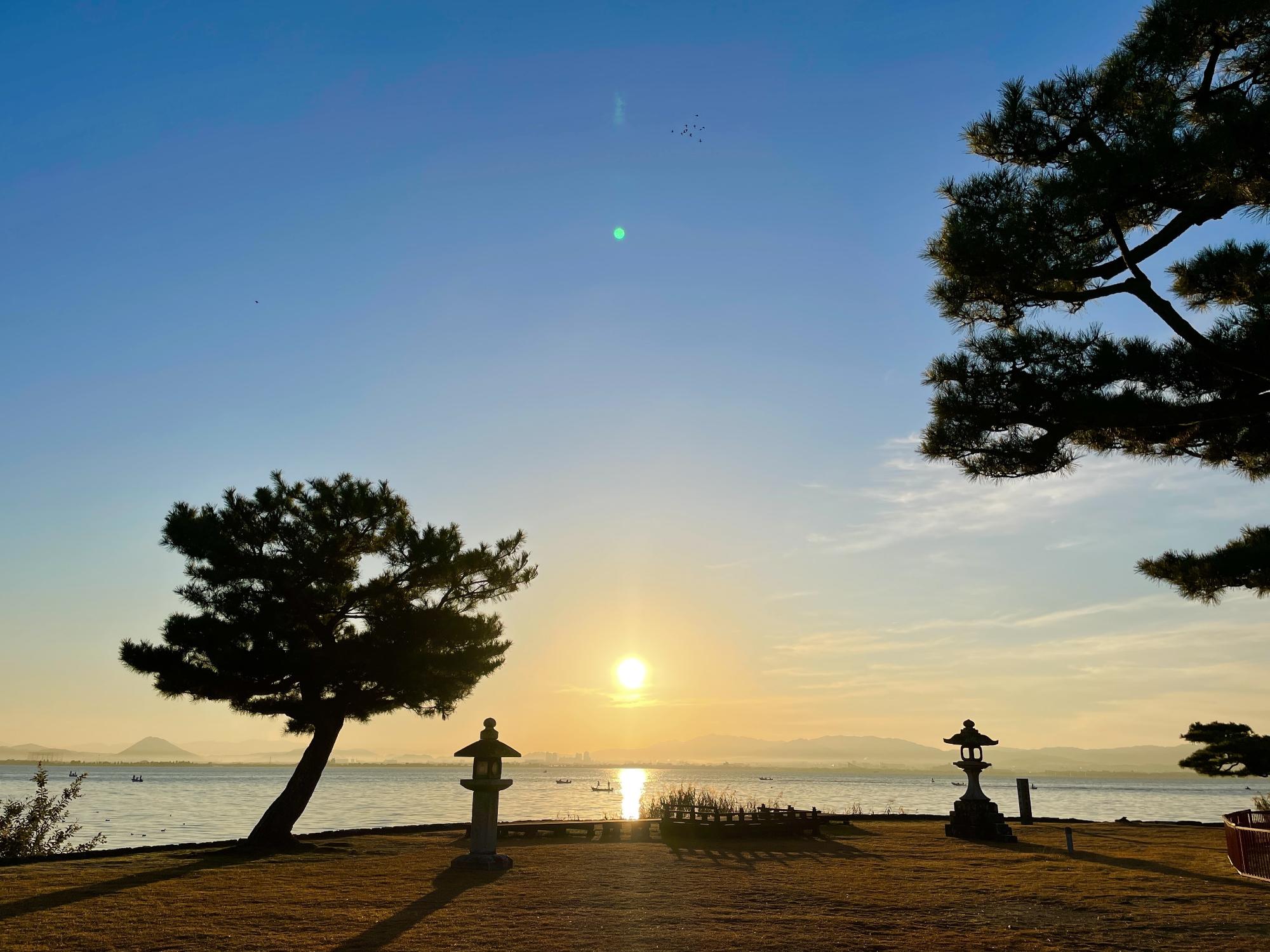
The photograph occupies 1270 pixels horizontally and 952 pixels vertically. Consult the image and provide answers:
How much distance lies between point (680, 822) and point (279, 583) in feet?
36.4

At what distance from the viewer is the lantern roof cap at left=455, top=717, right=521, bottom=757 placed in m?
16.3

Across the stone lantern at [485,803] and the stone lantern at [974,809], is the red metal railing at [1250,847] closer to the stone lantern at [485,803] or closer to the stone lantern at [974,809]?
the stone lantern at [974,809]

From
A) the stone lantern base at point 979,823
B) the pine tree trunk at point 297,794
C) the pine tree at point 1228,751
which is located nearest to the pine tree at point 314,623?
the pine tree trunk at point 297,794

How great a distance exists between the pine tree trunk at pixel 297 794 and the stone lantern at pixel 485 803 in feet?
16.4

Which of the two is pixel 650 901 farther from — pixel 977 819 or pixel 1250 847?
pixel 977 819

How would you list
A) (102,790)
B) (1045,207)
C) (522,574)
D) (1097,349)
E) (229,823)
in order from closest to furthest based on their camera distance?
(1045,207) → (1097,349) → (522,574) → (229,823) → (102,790)

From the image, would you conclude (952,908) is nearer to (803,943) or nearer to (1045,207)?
(803,943)

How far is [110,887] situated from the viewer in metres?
12.8

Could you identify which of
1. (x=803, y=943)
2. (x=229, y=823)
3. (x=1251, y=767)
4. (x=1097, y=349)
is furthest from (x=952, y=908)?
(x=229, y=823)

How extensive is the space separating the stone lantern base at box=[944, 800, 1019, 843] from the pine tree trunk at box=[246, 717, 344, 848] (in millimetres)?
14956

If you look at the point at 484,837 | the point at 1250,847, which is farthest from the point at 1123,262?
the point at 484,837

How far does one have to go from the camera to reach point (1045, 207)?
34.3 feet

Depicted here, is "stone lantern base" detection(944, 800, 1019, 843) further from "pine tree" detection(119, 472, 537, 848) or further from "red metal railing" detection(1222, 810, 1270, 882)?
"pine tree" detection(119, 472, 537, 848)

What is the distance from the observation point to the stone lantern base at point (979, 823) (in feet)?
64.9
